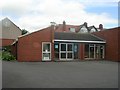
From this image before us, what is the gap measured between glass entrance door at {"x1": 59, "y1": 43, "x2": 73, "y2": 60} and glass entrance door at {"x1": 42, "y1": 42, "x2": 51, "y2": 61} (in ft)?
5.32

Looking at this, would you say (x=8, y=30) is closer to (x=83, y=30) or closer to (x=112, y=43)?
(x=83, y=30)

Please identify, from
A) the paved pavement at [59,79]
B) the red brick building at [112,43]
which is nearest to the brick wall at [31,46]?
the red brick building at [112,43]

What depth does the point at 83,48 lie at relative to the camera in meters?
27.7

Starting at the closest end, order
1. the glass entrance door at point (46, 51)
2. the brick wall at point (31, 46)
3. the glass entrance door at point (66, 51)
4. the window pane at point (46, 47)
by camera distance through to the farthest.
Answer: the brick wall at point (31, 46) < the glass entrance door at point (46, 51) < the window pane at point (46, 47) < the glass entrance door at point (66, 51)

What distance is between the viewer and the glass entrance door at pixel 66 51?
86.7ft

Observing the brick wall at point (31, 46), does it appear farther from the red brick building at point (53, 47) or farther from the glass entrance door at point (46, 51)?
the glass entrance door at point (46, 51)

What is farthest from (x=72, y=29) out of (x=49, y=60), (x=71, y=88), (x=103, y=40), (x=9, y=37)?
(x=71, y=88)

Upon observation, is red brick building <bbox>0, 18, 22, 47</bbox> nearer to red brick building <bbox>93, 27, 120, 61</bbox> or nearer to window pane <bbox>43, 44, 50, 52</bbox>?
window pane <bbox>43, 44, 50, 52</bbox>

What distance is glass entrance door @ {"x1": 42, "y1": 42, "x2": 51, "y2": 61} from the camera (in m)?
25.3

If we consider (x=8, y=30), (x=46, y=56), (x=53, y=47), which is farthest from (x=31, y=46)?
(x=8, y=30)

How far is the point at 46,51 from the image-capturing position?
83.9ft

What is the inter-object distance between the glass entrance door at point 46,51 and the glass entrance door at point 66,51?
5.32ft

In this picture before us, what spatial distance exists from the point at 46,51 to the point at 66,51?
8.77 feet

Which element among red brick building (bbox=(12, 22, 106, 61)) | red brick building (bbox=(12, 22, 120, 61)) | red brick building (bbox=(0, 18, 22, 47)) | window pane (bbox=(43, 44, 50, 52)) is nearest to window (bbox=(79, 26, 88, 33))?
red brick building (bbox=(0, 18, 22, 47))
